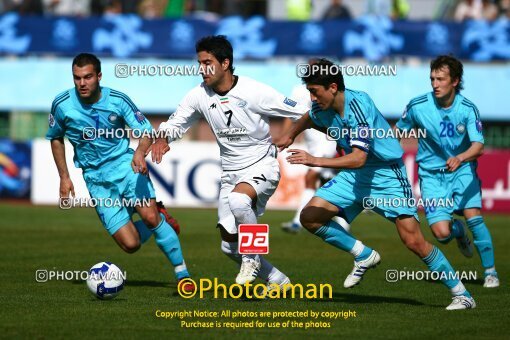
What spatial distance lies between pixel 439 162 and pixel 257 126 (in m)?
2.28

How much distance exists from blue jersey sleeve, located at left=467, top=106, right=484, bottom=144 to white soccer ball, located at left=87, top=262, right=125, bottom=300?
3.85m

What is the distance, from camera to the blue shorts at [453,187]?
429 inches

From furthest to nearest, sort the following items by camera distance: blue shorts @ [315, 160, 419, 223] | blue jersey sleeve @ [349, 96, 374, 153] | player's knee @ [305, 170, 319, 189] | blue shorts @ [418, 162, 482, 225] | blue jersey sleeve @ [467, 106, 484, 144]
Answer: player's knee @ [305, 170, 319, 189] → blue shorts @ [418, 162, 482, 225] → blue jersey sleeve @ [467, 106, 484, 144] → blue shorts @ [315, 160, 419, 223] → blue jersey sleeve @ [349, 96, 374, 153]

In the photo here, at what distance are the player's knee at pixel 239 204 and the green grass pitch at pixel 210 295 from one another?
0.82 meters

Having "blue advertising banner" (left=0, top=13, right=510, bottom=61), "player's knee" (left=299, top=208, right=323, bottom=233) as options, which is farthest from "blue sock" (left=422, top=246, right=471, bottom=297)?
"blue advertising banner" (left=0, top=13, right=510, bottom=61)

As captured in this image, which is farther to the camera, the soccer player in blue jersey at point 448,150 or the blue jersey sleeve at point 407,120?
the blue jersey sleeve at point 407,120

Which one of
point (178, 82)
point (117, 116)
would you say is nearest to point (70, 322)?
point (117, 116)

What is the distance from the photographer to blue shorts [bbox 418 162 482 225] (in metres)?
10.9

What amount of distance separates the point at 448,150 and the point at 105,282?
13.0 ft

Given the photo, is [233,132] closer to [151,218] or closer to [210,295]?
[151,218]

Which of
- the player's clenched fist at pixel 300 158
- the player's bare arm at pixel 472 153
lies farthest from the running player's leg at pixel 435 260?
the player's clenched fist at pixel 300 158

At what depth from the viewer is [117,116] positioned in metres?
10.2

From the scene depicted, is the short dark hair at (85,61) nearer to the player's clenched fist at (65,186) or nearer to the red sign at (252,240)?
the player's clenched fist at (65,186)

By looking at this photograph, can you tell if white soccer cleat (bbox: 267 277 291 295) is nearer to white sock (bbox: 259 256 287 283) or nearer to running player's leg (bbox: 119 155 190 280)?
white sock (bbox: 259 256 287 283)
